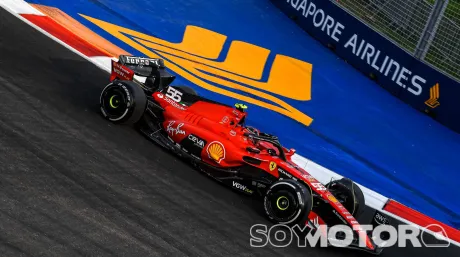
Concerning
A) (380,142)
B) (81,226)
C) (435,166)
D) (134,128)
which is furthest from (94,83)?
(435,166)

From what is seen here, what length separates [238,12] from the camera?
14531 millimetres

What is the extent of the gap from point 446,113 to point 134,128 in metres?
6.45

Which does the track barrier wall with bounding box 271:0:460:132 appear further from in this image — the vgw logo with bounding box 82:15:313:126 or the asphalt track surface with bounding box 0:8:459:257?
the asphalt track surface with bounding box 0:8:459:257

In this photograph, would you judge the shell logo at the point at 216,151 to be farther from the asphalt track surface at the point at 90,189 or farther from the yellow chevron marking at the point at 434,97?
the yellow chevron marking at the point at 434,97

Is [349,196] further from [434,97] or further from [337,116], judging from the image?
[434,97]

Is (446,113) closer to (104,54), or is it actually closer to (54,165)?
(104,54)

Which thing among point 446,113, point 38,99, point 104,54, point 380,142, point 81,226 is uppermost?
point 446,113

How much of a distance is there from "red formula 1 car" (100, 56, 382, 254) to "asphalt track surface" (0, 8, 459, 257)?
0.21m

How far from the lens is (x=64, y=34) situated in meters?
11.8

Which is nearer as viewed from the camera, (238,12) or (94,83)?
(94,83)

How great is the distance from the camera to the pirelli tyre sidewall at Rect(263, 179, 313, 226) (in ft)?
26.8

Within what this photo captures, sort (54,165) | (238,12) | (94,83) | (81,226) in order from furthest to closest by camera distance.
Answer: (238,12), (94,83), (54,165), (81,226)

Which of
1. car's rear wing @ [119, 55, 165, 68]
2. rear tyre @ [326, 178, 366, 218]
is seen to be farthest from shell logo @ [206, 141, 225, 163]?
car's rear wing @ [119, 55, 165, 68]

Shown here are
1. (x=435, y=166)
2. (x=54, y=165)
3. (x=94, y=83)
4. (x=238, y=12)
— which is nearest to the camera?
(x=54, y=165)
